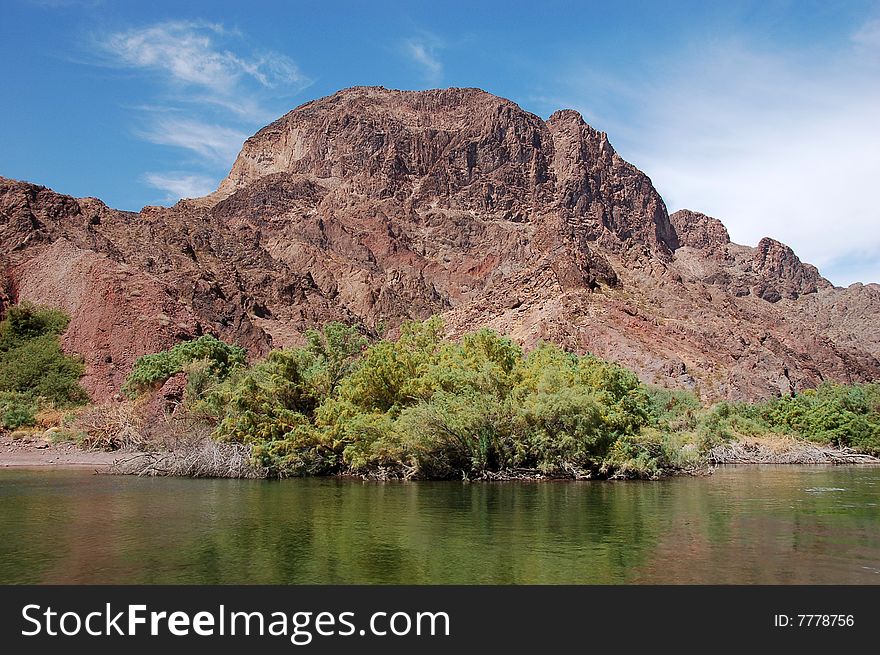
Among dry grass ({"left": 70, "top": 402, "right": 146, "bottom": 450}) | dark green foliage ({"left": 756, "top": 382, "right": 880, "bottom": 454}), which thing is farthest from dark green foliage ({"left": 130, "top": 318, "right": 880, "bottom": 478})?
dark green foliage ({"left": 756, "top": 382, "right": 880, "bottom": 454})

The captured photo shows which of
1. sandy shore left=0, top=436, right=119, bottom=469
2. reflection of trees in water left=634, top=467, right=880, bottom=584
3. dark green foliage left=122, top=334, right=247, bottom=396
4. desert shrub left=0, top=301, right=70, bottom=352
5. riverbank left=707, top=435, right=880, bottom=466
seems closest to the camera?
reflection of trees in water left=634, top=467, right=880, bottom=584

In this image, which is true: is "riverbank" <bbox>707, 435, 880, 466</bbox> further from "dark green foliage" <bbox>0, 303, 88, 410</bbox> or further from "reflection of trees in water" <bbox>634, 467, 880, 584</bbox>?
"dark green foliage" <bbox>0, 303, 88, 410</bbox>

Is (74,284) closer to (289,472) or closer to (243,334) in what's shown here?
(243,334)

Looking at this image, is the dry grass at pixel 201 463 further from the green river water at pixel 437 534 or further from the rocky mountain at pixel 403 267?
the rocky mountain at pixel 403 267

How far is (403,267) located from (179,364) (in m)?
102

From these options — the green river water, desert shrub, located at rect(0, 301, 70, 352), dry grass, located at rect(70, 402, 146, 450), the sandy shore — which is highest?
desert shrub, located at rect(0, 301, 70, 352)

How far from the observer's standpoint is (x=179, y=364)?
54.0 meters

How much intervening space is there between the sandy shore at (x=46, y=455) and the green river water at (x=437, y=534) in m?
14.5

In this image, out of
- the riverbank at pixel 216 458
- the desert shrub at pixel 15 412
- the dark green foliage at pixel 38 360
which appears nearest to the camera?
the riverbank at pixel 216 458

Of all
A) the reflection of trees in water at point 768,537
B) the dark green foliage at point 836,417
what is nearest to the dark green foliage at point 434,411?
the reflection of trees in water at point 768,537

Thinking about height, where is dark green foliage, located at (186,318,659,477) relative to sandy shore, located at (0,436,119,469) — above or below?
above

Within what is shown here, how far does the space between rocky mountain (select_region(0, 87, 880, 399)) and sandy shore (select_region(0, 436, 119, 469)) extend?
13991 millimetres

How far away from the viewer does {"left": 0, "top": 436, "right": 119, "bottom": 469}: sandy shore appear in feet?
149

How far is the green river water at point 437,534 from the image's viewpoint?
14805 mm
